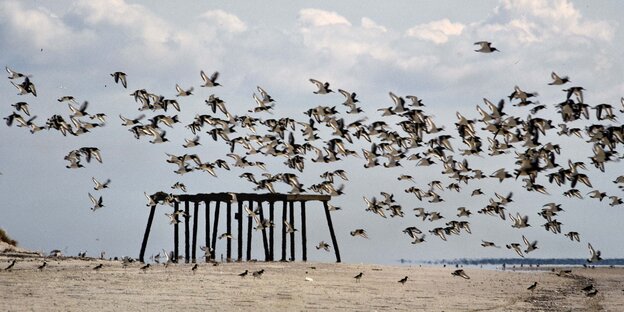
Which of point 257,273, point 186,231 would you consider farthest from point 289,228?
point 257,273

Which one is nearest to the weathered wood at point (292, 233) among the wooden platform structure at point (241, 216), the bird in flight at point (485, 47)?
the wooden platform structure at point (241, 216)

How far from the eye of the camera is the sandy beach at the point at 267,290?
2623 cm

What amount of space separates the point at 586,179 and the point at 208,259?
1704cm

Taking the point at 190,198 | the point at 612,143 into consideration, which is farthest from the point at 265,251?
the point at 612,143

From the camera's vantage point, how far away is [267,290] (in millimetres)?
30078

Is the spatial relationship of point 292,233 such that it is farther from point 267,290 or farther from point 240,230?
point 267,290

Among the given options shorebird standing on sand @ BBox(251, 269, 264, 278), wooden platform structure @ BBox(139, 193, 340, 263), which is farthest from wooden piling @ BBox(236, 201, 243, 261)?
shorebird standing on sand @ BBox(251, 269, 264, 278)

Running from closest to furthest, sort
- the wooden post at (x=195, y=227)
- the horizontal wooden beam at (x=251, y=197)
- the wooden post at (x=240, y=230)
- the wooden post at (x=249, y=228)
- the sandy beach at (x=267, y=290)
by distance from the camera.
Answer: the sandy beach at (x=267, y=290) < the horizontal wooden beam at (x=251, y=197) < the wooden post at (x=240, y=230) < the wooden post at (x=249, y=228) < the wooden post at (x=195, y=227)

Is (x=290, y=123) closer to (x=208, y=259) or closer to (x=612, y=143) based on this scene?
(x=208, y=259)

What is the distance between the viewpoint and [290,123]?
4453 cm

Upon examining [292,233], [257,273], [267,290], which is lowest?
[267,290]

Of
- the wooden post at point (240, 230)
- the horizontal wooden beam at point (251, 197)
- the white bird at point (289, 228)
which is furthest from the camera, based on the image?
the white bird at point (289, 228)

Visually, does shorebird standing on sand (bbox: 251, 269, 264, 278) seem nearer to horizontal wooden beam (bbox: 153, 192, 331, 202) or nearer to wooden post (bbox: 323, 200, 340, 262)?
horizontal wooden beam (bbox: 153, 192, 331, 202)

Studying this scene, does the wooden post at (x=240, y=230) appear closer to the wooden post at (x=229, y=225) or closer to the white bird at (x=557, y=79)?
the wooden post at (x=229, y=225)
